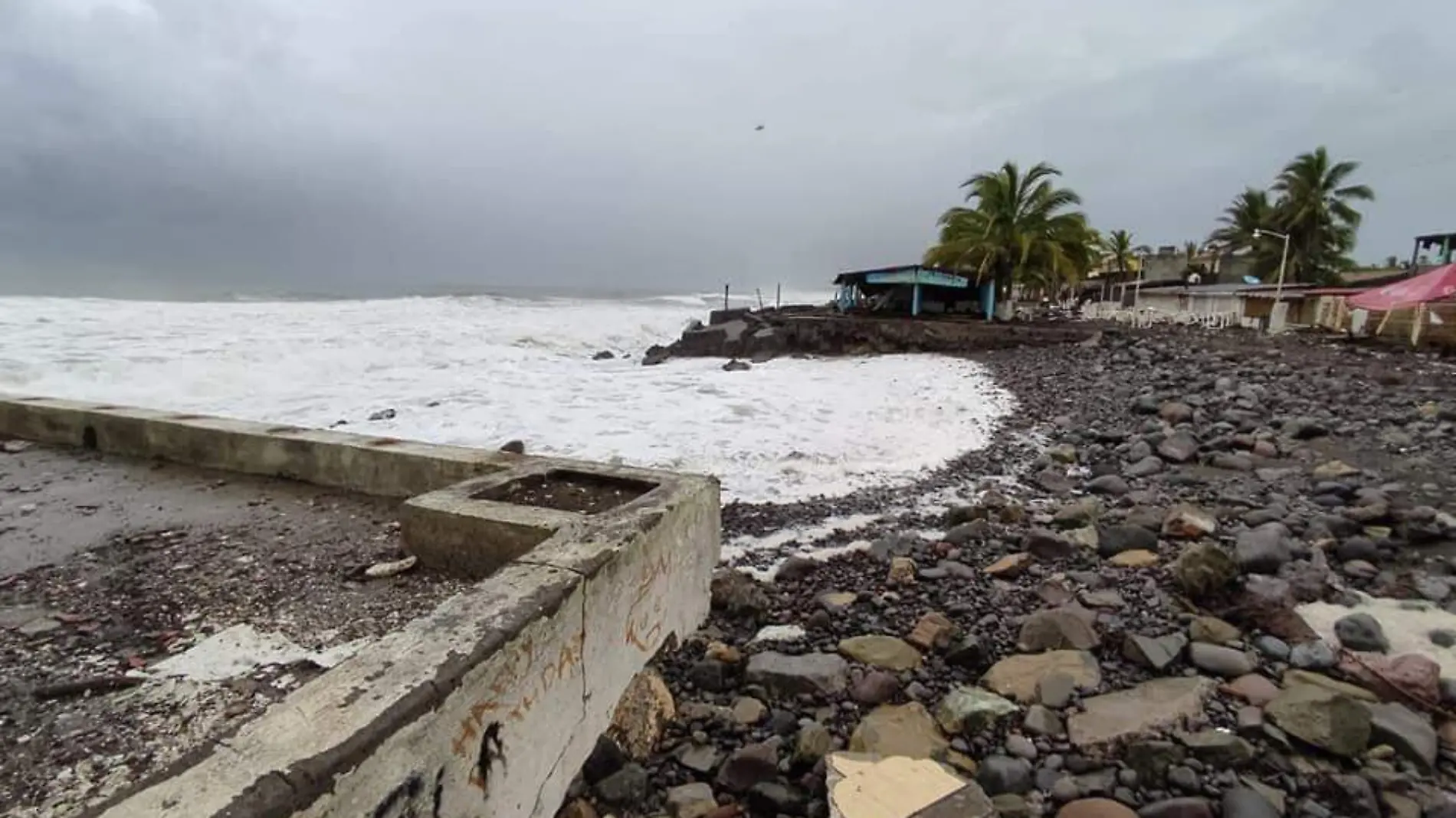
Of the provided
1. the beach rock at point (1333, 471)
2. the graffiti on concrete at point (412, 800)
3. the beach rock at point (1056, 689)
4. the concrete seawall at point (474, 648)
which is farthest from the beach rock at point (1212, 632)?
the beach rock at point (1333, 471)

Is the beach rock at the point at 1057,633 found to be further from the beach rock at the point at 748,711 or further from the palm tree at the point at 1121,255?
the palm tree at the point at 1121,255

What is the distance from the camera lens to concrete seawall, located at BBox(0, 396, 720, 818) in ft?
5.17

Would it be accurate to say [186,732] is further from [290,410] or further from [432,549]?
[290,410]

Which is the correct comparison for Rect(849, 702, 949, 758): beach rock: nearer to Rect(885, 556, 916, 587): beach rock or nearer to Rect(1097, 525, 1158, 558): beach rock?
Rect(885, 556, 916, 587): beach rock

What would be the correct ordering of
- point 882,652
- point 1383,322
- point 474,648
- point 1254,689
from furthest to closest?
point 1383,322, point 882,652, point 1254,689, point 474,648

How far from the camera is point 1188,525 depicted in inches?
201

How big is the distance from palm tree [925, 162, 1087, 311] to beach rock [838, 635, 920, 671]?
24.2 meters

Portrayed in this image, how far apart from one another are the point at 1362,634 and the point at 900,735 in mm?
2541

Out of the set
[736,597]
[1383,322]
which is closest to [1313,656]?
[736,597]

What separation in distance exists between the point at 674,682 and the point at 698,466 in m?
5.32

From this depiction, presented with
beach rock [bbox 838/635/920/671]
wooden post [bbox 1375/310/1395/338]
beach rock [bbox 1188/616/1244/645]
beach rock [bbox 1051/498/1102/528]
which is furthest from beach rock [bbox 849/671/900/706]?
wooden post [bbox 1375/310/1395/338]

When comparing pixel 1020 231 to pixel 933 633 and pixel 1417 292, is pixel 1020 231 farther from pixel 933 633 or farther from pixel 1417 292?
pixel 933 633

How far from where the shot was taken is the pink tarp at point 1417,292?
13.0 metres

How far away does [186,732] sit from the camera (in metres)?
2.22
